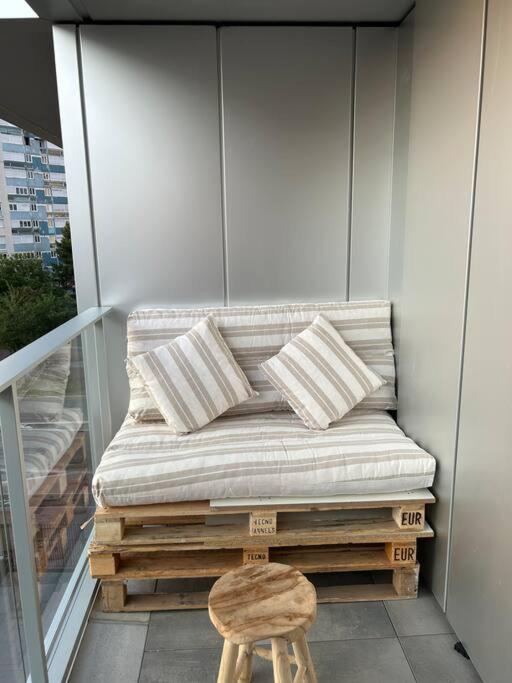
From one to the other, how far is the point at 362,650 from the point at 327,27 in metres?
2.76

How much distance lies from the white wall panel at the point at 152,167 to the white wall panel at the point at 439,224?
1.01 metres

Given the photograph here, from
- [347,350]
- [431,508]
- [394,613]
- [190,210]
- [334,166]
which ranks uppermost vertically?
[334,166]

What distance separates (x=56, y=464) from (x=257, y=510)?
2.75 ft

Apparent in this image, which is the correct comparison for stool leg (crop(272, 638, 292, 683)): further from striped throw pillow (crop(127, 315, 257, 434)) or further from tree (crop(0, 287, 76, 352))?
tree (crop(0, 287, 76, 352))

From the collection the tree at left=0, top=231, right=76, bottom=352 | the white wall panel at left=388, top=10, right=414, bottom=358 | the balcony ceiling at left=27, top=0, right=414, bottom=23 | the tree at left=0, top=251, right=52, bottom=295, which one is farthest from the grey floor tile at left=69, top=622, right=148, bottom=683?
the tree at left=0, top=251, right=52, bottom=295

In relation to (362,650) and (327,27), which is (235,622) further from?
(327,27)

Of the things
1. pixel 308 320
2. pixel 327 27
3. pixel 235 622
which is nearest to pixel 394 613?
pixel 235 622

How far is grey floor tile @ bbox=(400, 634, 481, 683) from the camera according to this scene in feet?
5.63

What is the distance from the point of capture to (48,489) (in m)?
1.97

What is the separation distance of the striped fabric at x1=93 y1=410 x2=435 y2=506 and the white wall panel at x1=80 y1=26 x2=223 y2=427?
89cm

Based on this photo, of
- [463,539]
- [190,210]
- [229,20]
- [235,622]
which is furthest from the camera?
[190,210]

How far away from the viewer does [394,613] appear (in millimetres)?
2021

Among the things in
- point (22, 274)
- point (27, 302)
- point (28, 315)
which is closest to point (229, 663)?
point (28, 315)

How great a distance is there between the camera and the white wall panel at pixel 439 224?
5.81ft
